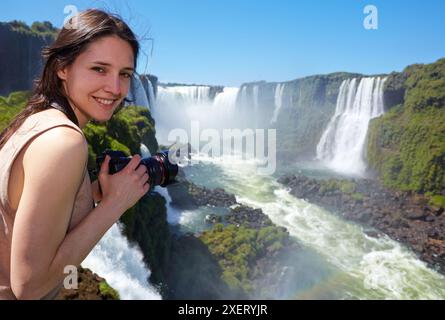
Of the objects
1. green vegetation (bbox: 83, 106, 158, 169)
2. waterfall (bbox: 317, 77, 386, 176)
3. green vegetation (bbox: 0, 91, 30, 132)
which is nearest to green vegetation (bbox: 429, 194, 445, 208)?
waterfall (bbox: 317, 77, 386, 176)

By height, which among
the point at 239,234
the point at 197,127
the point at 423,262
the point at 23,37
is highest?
the point at 23,37

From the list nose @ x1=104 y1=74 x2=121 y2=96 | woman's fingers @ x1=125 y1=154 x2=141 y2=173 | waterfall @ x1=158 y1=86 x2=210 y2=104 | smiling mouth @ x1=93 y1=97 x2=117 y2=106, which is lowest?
woman's fingers @ x1=125 y1=154 x2=141 y2=173

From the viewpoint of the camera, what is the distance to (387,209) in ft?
102

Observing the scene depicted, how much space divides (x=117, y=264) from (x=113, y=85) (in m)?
9.42

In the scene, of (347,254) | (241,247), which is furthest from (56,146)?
(347,254)

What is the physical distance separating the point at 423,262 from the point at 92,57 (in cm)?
2662

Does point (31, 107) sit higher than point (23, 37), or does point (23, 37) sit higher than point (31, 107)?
point (23, 37)

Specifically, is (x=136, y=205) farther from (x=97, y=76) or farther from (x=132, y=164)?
(x=97, y=76)

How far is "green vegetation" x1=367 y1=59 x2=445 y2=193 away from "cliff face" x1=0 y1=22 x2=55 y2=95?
45517mm

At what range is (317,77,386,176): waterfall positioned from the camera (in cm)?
4706

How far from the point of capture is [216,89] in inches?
2566

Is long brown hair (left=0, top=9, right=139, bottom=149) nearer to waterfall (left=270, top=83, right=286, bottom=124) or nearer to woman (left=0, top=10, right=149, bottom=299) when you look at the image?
woman (left=0, top=10, right=149, bottom=299)

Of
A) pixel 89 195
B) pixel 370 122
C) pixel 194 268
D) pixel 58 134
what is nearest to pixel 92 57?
pixel 58 134

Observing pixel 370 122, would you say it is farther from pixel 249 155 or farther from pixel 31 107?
pixel 31 107
